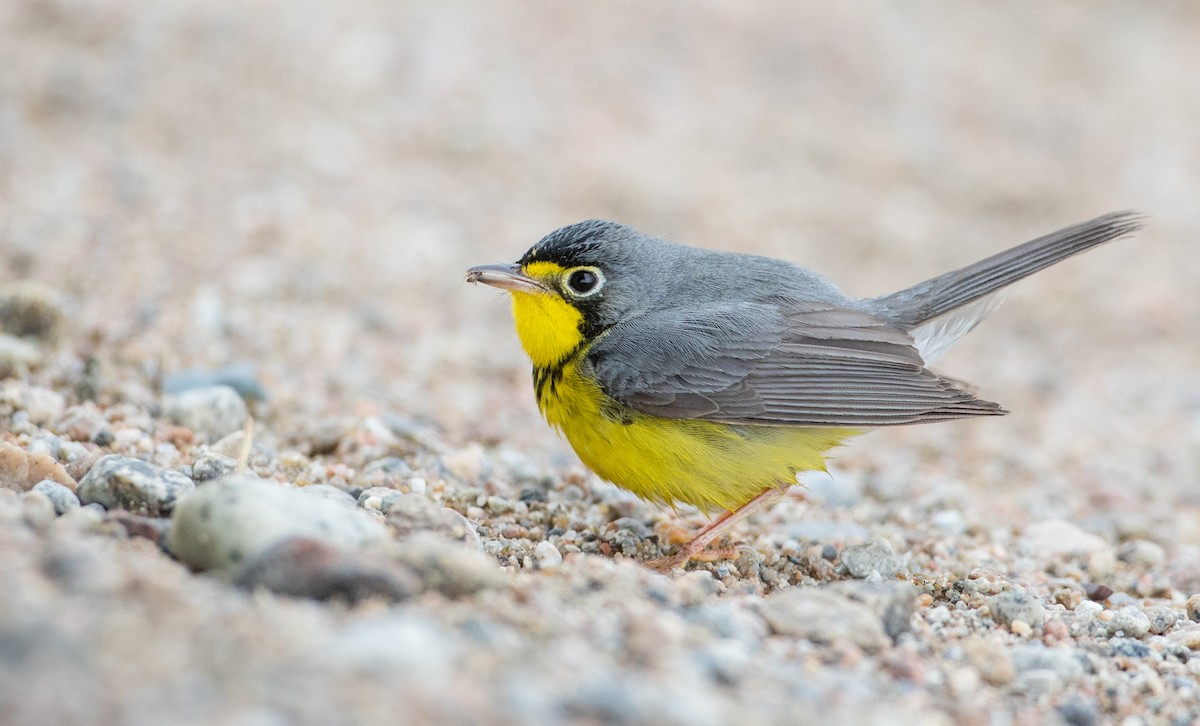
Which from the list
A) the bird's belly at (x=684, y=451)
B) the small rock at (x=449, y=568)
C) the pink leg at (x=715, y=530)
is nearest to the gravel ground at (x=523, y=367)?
the small rock at (x=449, y=568)

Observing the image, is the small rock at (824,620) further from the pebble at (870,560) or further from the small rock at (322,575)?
the small rock at (322,575)

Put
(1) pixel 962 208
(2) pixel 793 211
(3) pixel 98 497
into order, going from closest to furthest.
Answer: (3) pixel 98 497, (2) pixel 793 211, (1) pixel 962 208

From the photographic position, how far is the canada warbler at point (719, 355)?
4.93m

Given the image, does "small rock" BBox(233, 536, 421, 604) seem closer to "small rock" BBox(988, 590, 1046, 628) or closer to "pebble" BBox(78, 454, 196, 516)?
"pebble" BBox(78, 454, 196, 516)

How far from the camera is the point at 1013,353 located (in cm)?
920

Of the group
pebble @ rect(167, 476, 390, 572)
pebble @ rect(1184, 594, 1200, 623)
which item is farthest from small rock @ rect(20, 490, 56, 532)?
pebble @ rect(1184, 594, 1200, 623)

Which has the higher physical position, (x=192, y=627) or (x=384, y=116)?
(x=384, y=116)

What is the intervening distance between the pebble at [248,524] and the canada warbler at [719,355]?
1.70 m

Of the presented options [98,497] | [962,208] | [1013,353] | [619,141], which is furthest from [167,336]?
[962,208]

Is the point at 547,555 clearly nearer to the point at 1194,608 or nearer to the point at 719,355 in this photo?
the point at 719,355

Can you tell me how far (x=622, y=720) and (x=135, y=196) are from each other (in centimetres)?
685

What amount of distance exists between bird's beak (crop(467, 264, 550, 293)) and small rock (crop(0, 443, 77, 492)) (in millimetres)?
1936

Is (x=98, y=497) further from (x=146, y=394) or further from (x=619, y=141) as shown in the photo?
(x=619, y=141)

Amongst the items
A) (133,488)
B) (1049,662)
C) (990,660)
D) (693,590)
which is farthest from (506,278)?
(1049,662)
